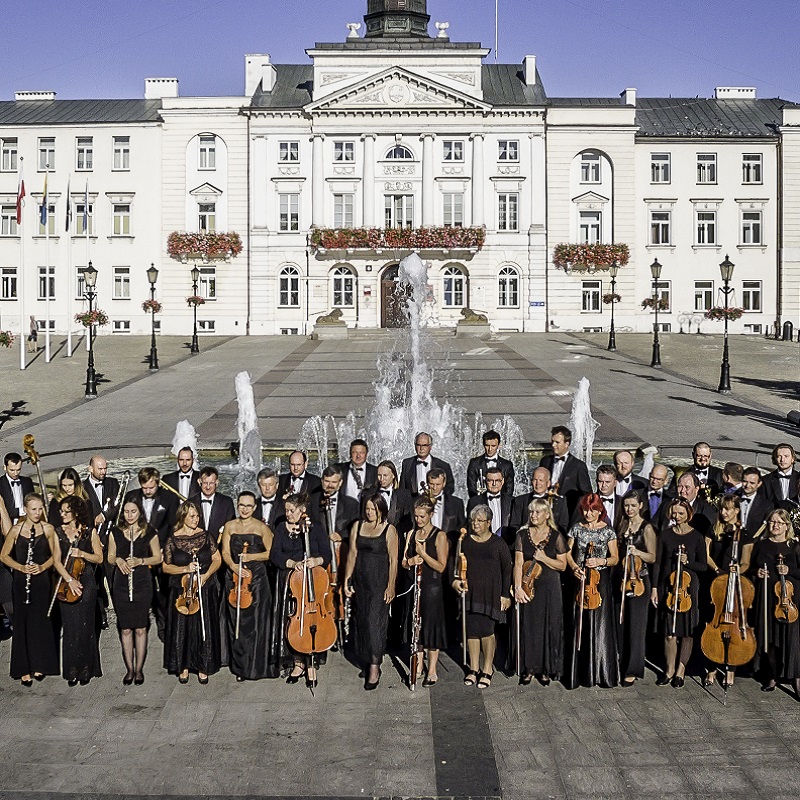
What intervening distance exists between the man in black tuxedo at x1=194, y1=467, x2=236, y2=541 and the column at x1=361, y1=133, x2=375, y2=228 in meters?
48.6

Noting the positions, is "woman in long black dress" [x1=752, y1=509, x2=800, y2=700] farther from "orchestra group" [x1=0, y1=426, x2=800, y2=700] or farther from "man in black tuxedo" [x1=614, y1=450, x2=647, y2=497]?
"man in black tuxedo" [x1=614, y1=450, x2=647, y2=497]

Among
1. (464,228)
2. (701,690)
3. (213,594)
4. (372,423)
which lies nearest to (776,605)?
(701,690)

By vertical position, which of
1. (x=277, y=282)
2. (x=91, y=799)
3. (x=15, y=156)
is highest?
(x=15, y=156)

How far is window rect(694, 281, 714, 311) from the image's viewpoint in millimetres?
57281

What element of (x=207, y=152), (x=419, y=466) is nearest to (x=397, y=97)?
(x=207, y=152)

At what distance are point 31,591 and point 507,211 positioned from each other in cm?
5073

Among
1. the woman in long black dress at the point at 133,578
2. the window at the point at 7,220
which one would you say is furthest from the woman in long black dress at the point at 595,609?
the window at the point at 7,220

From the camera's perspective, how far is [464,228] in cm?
5644

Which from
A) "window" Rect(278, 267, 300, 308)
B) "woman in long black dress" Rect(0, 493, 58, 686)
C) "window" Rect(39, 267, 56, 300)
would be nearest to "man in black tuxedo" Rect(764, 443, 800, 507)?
Answer: "woman in long black dress" Rect(0, 493, 58, 686)

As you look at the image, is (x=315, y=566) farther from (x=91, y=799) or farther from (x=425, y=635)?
(x=91, y=799)

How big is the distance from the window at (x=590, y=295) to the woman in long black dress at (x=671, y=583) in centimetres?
4933

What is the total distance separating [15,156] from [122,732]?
55290 mm

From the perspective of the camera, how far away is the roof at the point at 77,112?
187 ft

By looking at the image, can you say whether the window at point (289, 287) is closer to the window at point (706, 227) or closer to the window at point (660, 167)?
the window at point (660, 167)
